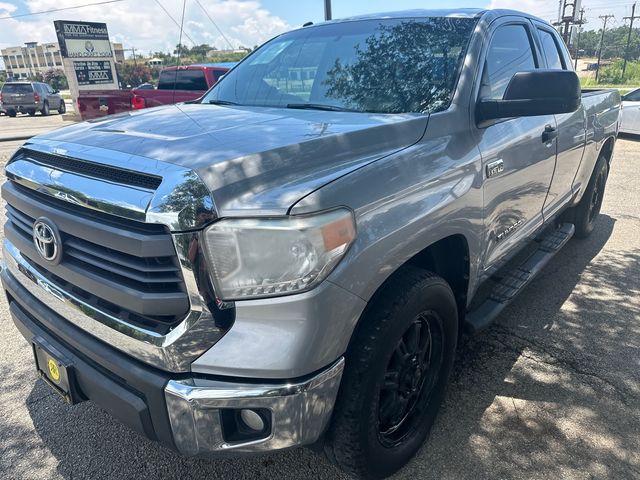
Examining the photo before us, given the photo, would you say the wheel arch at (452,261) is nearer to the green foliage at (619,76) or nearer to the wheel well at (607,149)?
the wheel well at (607,149)

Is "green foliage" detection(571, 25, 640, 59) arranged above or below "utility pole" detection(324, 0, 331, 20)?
below

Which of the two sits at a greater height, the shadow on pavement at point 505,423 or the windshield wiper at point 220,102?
the windshield wiper at point 220,102

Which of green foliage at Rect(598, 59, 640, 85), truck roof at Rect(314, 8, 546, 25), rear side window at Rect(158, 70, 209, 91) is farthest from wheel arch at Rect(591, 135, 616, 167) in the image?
green foliage at Rect(598, 59, 640, 85)

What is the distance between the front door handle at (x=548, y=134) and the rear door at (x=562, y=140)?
0.16 m

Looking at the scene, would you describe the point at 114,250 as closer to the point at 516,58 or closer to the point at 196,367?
the point at 196,367

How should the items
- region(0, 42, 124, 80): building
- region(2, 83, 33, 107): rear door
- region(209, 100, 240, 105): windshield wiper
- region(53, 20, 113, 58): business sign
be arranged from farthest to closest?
1. region(0, 42, 124, 80): building
2. region(2, 83, 33, 107): rear door
3. region(53, 20, 113, 58): business sign
4. region(209, 100, 240, 105): windshield wiper

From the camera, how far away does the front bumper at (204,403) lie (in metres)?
1.64

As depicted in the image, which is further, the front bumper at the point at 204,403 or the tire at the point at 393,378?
the tire at the point at 393,378

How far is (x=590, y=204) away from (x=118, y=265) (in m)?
4.74

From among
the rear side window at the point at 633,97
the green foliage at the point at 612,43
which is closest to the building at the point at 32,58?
the green foliage at the point at 612,43

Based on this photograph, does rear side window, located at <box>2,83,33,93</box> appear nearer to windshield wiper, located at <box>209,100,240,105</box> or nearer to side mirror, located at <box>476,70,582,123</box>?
windshield wiper, located at <box>209,100,240,105</box>

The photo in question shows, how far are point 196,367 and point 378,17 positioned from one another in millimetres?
2425

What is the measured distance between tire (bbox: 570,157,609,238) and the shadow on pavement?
1613 millimetres

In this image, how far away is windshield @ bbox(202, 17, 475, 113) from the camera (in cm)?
259
